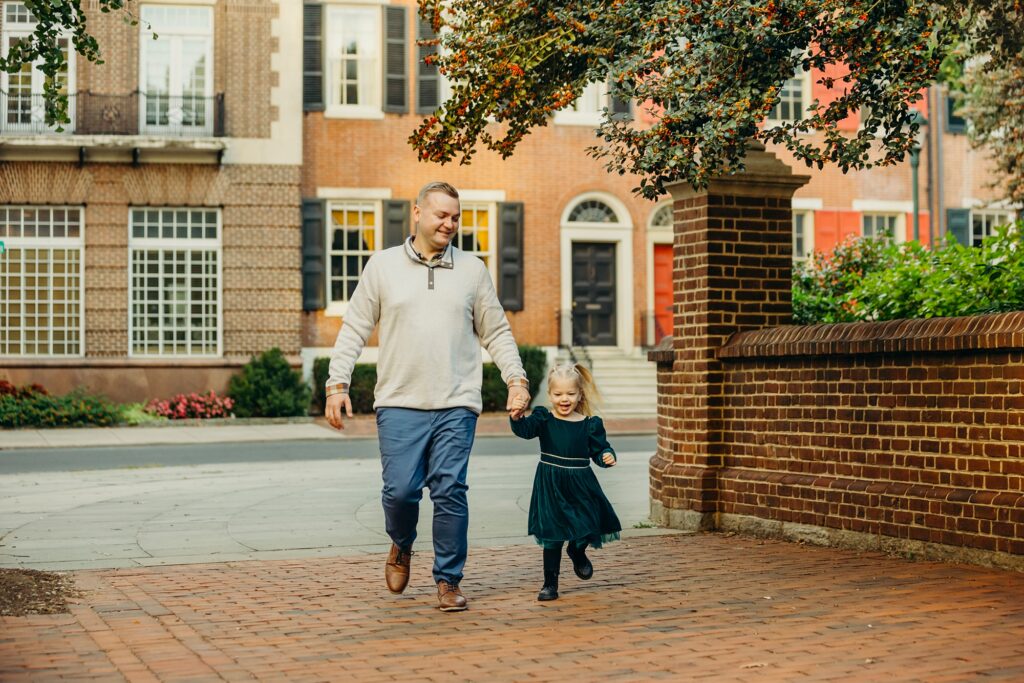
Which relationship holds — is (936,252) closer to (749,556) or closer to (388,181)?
(749,556)

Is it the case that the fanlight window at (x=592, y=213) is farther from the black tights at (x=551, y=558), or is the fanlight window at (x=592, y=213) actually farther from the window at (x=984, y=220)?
the black tights at (x=551, y=558)

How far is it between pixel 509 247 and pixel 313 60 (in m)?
5.15

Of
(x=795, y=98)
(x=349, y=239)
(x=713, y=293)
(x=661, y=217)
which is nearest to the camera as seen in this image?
(x=713, y=293)

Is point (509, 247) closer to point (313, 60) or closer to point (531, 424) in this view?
point (313, 60)

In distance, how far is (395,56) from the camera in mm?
26375

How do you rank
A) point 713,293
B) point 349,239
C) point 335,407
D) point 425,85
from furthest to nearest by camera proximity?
point 425,85, point 349,239, point 713,293, point 335,407

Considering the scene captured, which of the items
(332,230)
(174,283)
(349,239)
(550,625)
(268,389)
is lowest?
(550,625)

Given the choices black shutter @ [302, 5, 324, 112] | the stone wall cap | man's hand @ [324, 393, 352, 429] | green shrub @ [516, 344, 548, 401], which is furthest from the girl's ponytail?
black shutter @ [302, 5, 324, 112]

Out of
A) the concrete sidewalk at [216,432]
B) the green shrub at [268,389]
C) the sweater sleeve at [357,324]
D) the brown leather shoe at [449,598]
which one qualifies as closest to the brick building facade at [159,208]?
the green shrub at [268,389]

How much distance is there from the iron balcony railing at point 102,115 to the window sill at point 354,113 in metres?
2.19

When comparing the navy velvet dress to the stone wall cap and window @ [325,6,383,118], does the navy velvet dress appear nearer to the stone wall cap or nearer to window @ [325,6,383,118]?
the stone wall cap

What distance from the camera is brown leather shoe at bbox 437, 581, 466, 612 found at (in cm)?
624

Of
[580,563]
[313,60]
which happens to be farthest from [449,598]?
[313,60]

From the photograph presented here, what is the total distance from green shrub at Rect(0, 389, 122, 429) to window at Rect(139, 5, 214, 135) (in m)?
5.09
